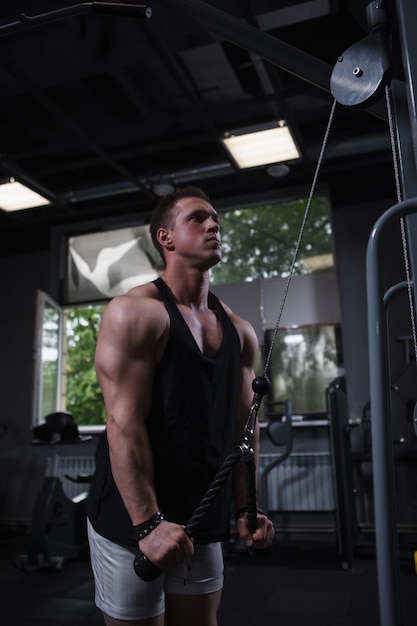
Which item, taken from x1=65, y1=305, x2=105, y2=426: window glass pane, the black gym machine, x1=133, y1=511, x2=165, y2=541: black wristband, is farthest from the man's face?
x1=65, y1=305, x2=105, y2=426: window glass pane

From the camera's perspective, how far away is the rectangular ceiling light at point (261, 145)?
382 centimetres

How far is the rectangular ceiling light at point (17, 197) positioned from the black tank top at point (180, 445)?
3814 millimetres

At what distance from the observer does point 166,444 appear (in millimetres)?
1140

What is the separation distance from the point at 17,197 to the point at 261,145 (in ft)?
7.89

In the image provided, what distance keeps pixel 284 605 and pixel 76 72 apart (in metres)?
3.44

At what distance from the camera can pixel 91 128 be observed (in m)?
4.47

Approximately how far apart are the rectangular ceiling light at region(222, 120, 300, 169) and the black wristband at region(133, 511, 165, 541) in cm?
331

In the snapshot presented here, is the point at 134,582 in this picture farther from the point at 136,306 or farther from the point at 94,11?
the point at 94,11

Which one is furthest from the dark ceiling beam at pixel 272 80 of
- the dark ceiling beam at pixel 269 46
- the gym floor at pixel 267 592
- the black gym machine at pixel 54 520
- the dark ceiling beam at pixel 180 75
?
the gym floor at pixel 267 592

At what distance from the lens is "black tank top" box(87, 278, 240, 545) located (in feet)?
3.74

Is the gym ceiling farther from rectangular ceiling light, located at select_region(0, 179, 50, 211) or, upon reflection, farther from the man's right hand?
the man's right hand

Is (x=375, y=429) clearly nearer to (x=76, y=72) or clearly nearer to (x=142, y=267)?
(x=76, y=72)

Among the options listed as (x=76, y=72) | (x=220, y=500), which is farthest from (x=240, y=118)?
(x=220, y=500)

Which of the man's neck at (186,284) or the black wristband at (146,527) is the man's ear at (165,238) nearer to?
the man's neck at (186,284)
